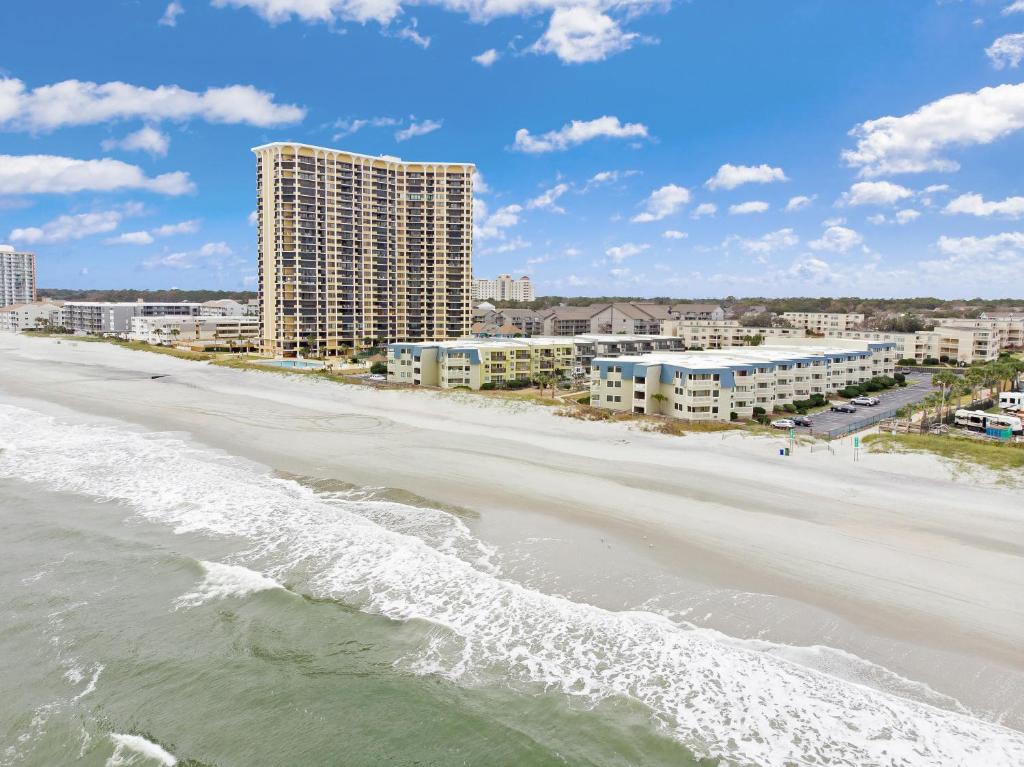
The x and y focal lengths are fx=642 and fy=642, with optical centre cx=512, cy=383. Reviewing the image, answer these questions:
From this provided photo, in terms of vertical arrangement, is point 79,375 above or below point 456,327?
below

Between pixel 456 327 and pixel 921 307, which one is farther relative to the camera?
pixel 921 307

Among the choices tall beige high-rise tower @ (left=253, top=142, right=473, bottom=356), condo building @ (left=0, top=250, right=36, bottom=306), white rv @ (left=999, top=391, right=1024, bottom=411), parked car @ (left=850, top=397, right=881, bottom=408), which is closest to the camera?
white rv @ (left=999, top=391, right=1024, bottom=411)

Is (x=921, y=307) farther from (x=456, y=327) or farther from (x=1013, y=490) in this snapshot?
(x=1013, y=490)

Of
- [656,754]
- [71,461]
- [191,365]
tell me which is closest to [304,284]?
[191,365]

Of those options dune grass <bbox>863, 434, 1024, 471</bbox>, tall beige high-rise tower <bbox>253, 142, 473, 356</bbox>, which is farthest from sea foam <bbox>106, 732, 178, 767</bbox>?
tall beige high-rise tower <bbox>253, 142, 473, 356</bbox>

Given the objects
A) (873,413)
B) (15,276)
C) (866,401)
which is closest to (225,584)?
(873,413)

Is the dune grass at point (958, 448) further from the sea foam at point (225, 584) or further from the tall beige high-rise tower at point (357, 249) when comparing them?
the tall beige high-rise tower at point (357, 249)

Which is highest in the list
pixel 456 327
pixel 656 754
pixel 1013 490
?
pixel 456 327

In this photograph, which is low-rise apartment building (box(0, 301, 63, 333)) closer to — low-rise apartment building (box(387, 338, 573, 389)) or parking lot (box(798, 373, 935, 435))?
low-rise apartment building (box(387, 338, 573, 389))
